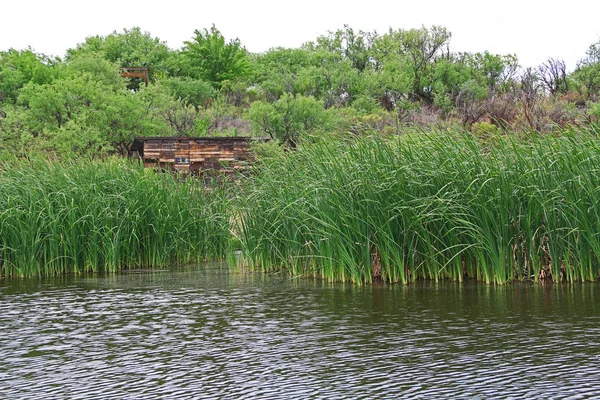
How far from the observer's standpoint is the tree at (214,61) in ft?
240

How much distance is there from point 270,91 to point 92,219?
4495cm

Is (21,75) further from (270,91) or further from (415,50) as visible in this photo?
(415,50)

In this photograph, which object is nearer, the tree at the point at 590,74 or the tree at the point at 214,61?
the tree at the point at 590,74

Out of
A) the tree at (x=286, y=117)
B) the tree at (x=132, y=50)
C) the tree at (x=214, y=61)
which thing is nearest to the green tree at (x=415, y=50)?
the tree at (x=214, y=61)

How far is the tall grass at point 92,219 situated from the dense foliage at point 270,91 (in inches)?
247

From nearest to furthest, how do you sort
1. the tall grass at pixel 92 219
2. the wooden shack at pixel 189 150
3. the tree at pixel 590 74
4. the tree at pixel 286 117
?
the tall grass at pixel 92 219 < the wooden shack at pixel 189 150 < the tree at pixel 286 117 < the tree at pixel 590 74

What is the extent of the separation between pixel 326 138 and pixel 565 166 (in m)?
4.00

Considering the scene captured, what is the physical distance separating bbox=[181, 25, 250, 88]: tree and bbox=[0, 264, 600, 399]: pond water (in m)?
63.0

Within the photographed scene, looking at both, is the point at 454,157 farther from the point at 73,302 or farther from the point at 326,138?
the point at 73,302

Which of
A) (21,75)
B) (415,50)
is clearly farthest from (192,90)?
(415,50)

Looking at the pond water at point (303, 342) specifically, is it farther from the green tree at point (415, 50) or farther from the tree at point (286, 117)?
the green tree at point (415, 50)

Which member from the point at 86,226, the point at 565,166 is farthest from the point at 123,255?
the point at 565,166

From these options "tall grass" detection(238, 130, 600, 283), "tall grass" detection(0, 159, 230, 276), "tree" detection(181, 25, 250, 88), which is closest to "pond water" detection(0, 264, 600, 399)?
"tall grass" detection(238, 130, 600, 283)

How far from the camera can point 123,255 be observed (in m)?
14.4
